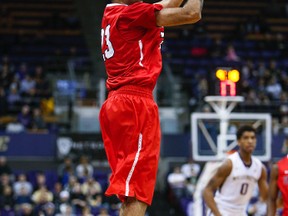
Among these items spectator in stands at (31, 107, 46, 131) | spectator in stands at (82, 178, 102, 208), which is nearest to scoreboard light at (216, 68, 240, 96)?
spectator in stands at (82, 178, 102, 208)

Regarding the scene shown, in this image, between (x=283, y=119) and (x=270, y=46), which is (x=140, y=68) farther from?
(x=270, y=46)

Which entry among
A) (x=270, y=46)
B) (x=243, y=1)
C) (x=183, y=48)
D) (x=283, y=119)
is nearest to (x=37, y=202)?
(x=283, y=119)

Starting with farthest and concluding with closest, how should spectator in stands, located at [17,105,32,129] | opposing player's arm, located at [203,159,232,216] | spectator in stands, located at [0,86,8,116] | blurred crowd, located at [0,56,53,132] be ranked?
spectator in stands, located at [0,86,8,116] → spectator in stands, located at [17,105,32,129] → blurred crowd, located at [0,56,53,132] → opposing player's arm, located at [203,159,232,216]

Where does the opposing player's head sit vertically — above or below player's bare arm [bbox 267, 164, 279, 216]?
above

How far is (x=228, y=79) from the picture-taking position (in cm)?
1398

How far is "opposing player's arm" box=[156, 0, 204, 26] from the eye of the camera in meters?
4.46

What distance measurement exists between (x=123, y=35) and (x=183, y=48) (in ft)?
74.9

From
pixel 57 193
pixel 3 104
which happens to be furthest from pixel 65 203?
pixel 3 104

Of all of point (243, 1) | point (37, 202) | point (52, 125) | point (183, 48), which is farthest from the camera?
point (243, 1)

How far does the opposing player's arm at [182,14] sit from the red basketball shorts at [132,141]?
493mm

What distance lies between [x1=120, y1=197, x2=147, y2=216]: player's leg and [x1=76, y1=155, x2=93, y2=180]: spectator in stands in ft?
41.3

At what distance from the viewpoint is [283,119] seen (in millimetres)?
21328

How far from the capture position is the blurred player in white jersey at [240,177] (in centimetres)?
809

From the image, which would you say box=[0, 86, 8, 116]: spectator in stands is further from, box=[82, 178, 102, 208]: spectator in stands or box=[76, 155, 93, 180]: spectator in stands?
box=[82, 178, 102, 208]: spectator in stands
